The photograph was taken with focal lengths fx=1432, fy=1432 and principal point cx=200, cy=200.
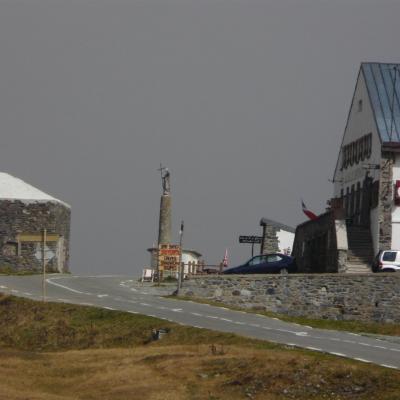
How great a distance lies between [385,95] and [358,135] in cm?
344

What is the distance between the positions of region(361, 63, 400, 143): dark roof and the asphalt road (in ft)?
45.1

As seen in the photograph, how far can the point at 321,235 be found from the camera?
226 ft

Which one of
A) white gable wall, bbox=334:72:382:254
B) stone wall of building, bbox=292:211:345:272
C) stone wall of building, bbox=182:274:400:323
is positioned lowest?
stone wall of building, bbox=182:274:400:323

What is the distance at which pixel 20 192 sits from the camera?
7850 cm

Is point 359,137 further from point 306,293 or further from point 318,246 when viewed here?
point 306,293

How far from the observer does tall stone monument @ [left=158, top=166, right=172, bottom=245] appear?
3093 inches

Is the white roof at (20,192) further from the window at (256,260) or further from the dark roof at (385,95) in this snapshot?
the dark roof at (385,95)

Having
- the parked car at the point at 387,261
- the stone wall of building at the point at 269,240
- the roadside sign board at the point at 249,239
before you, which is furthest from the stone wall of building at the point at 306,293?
the stone wall of building at the point at 269,240

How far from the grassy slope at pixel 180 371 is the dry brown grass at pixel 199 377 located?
0.02 m

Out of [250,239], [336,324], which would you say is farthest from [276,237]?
[336,324]

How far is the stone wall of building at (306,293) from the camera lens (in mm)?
54562

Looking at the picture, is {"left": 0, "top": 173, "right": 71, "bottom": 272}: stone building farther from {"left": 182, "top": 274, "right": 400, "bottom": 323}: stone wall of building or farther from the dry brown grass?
the dry brown grass

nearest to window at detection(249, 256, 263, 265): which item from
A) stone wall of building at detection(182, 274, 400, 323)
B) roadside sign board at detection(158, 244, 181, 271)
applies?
roadside sign board at detection(158, 244, 181, 271)

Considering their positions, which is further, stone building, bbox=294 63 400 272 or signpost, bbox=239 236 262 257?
signpost, bbox=239 236 262 257
